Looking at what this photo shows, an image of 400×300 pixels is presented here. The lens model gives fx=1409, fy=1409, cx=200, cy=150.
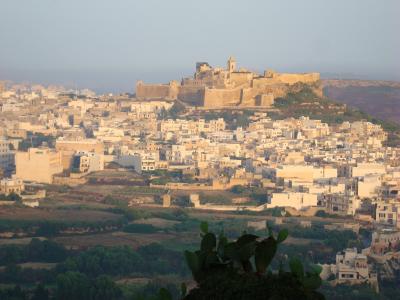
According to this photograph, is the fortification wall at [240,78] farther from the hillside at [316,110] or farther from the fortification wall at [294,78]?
the hillside at [316,110]

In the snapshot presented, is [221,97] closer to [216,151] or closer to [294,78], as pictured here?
[294,78]

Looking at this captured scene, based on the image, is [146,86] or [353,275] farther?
[146,86]

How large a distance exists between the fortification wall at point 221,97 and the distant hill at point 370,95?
16.9 feet

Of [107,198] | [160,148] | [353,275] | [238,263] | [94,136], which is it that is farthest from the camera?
[94,136]

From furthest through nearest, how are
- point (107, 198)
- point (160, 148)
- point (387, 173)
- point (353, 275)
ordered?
point (160, 148) < point (387, 173) < point (107, 198) < point (353, 275)

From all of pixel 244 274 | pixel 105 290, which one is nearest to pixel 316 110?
pixel 105 290

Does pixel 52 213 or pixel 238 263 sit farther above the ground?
pixel 238 263

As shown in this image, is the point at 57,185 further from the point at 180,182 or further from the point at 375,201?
the point at 375,201

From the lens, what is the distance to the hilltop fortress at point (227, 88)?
1934 inches

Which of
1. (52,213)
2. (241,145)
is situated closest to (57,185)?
(52,213)

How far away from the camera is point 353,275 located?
21.6 meters

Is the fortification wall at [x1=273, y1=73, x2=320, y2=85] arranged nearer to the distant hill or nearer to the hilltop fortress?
the hilltop fortress

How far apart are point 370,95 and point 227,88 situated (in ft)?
25.2

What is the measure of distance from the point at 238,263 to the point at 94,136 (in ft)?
115
